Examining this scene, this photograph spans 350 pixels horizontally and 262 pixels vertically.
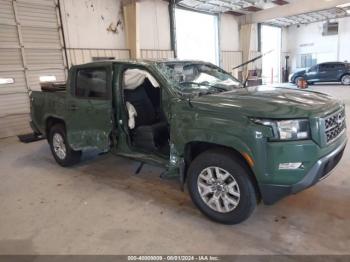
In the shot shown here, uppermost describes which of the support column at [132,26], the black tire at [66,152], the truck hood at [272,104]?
the support column at [132,26]

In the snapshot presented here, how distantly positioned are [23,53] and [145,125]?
529cm

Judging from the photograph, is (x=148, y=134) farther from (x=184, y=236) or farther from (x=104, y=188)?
(x=184, y=236)

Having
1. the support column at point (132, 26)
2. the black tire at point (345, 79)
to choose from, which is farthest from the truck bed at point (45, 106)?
the black tire at point (345, 79)

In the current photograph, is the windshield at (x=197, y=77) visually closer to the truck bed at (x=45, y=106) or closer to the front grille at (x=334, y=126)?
the front grille at (x=334, y=126)

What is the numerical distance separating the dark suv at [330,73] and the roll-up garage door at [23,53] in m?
12.4

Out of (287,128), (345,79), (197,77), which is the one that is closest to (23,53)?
(197,77)

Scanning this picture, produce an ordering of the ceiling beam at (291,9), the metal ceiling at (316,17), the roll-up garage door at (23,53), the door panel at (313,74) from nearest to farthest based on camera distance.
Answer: the roll-up garage door at (23,53), the ceiling beam at (291,9), the door panel at (313,74), the metal ceiling at (316,17)

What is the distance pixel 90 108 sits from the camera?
11.4 ft

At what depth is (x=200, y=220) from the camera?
2.59m

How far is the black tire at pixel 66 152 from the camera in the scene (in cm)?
407

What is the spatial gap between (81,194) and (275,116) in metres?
2.38

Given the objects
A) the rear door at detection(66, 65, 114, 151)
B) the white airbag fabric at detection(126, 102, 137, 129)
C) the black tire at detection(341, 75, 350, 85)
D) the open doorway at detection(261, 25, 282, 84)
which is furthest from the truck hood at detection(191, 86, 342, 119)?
the open doorway at detection(261, 25, 282, 84)

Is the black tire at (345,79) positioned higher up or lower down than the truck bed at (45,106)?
lower down

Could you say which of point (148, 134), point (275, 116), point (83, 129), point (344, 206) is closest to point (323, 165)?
point (275, 116)
